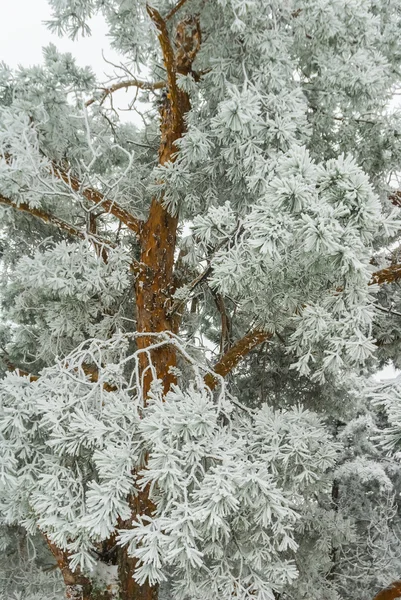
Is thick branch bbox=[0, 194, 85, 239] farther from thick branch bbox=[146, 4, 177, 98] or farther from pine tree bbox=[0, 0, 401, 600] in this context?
thick branch bbox=[146, 4, 177, 98]

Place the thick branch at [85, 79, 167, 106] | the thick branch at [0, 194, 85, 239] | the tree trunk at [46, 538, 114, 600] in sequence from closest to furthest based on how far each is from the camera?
1. the tree trunk at [46, 538, 114, 600]
2. the thick branch at [0, 194, 85, 239]
3. the thick branch at [85, 79, 167, 106]

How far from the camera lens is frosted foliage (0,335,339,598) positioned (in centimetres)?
256

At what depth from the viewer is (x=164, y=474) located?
255 cm

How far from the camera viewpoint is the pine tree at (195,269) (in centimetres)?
260

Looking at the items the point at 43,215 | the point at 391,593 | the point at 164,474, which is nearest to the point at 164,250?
the point at 43,215

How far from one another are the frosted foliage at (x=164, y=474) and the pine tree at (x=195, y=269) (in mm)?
15

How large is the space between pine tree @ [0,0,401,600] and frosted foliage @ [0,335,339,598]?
0.05 feet

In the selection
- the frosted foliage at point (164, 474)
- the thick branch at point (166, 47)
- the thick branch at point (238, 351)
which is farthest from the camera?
the thick branch at point (238, 351)

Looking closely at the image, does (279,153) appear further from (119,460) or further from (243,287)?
(119,460)

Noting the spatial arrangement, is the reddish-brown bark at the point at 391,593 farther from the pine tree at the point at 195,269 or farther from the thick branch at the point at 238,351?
the thick branch at the point at 238,351

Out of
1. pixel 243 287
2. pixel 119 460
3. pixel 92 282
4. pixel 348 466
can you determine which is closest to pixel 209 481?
pixel 119 460

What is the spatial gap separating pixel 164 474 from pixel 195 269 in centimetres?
210

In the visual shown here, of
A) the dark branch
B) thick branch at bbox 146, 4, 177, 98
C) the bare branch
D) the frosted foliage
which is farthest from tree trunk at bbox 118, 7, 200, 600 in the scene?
the frosted foliage

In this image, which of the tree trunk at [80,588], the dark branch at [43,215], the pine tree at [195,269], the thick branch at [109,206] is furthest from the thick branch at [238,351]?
the tree trunk at [80,588]
